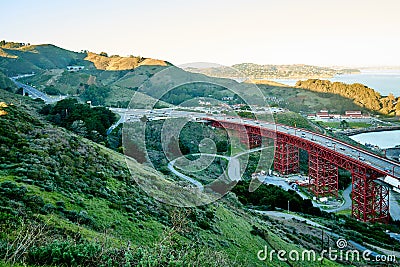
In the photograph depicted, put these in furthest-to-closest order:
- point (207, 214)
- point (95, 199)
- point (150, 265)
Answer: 1. point (207, 214)
2. point (95, 199)
3. point (150, 265)

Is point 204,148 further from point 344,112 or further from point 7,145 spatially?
point 344,112

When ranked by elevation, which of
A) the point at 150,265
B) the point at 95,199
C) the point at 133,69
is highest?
the point at 133,69

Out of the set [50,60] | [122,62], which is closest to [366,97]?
[122,62]

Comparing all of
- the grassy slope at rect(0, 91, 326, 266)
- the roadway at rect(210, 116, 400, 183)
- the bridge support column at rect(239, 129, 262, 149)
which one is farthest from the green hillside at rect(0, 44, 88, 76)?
the grassy slope at rect(0, 91, 326, 266)

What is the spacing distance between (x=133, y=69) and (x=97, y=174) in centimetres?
11110

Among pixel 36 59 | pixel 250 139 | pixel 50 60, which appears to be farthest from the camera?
pixel 50 60

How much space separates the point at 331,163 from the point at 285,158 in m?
9.56

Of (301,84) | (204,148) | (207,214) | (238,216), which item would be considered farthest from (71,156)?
(301,84)

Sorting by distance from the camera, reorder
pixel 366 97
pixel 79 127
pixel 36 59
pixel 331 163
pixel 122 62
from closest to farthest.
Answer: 1. pixel 79 127
2. pixel 331 163
3. pixel 36 59
4. pixel 366 97
5. pixel 122 62

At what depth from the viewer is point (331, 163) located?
3931 centimetres

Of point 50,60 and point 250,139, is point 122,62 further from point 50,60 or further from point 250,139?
point 250,139

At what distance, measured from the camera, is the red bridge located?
3111cm

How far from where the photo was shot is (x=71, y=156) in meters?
16.8

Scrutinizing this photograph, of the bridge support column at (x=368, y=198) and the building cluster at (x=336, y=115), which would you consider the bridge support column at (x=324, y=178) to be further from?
the building cluster at (x=336, y=115)
